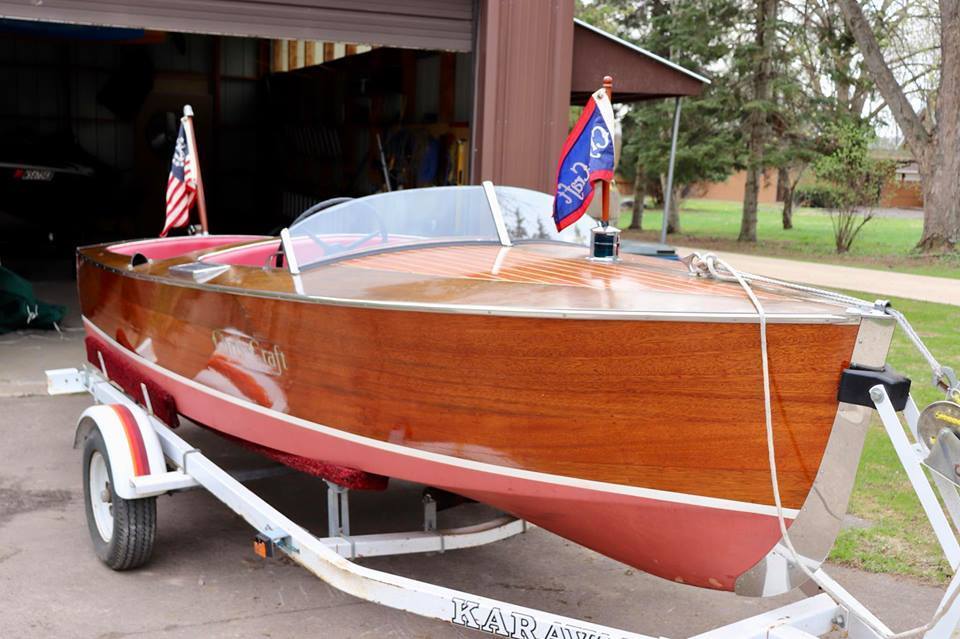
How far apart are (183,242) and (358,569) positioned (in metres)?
3.66

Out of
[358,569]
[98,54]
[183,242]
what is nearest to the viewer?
[358,569]

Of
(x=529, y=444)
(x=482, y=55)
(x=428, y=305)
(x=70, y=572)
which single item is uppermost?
(x=482, y=55)

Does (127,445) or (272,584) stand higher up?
(127,445)

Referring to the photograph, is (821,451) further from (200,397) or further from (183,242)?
(183,242)

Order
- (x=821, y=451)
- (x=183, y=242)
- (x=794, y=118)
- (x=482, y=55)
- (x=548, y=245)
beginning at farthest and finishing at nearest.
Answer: (x=794, y=118)
(x=482, y=55)
(x=183, y=242)
(x=548, y=245)
(x=821, y=451)

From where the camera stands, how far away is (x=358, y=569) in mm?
3145

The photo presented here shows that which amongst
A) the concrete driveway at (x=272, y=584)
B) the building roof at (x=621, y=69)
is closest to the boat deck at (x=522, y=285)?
the concrete driveway at (x=272, y=584)

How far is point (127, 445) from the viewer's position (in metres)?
4.11

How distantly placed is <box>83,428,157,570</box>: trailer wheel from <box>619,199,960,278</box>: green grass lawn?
1451 cm

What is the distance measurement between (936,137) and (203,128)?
14263mm

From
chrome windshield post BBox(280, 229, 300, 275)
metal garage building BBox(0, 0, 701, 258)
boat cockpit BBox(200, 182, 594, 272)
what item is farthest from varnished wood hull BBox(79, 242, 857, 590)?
metal garage building BBox(0, 0, 701, 258)

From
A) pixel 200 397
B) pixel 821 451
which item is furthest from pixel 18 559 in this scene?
pixel 821 451

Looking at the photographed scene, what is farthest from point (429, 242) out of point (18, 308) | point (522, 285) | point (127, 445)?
point (18, 308)

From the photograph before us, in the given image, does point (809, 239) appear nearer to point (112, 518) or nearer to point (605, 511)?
point (112, 518)
